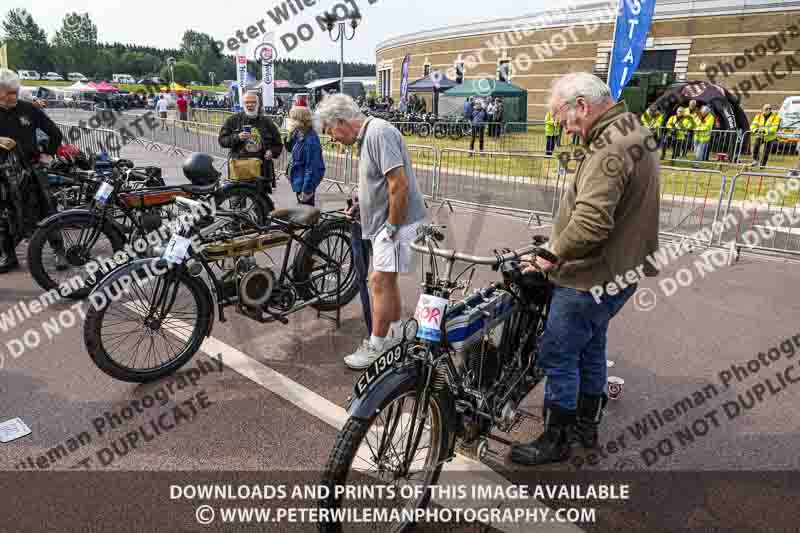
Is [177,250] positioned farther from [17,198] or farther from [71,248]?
[17,198]

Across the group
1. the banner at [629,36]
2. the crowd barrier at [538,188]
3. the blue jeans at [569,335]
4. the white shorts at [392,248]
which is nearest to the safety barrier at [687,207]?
the crowd barrier at [538,188]

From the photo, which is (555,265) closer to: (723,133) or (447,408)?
(447,408)

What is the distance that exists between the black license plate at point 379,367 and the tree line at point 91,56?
99.6 meters

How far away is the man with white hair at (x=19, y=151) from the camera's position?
5520 mm

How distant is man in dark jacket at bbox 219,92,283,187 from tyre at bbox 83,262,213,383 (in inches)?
126

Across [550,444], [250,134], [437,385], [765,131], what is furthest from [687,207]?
[765,131]

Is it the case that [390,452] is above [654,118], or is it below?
below

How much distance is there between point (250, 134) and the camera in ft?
23.1

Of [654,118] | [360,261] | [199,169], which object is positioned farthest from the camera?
[654,118]

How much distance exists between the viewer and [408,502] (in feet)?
8.45

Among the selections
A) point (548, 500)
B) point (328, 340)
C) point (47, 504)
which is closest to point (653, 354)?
point (548, 500)

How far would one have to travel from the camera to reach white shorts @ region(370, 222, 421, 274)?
3805 millimetres

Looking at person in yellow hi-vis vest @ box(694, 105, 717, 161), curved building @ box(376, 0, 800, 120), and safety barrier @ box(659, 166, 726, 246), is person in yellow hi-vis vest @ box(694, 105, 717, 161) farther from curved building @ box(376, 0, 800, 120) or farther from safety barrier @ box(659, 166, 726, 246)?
curved building @ box(376, 0, 800, 120)

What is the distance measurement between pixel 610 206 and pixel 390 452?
1468 mm
